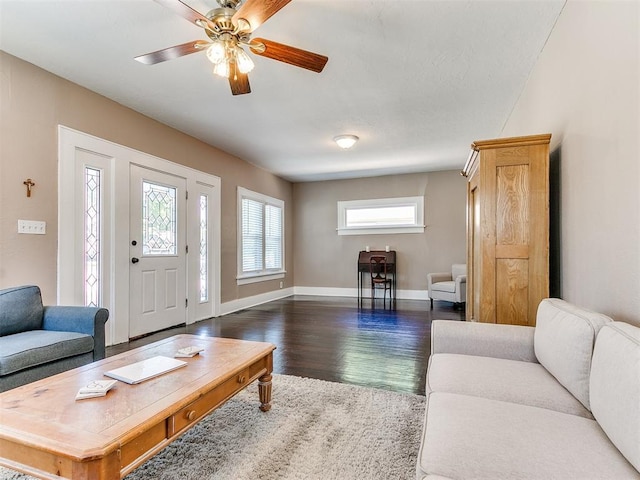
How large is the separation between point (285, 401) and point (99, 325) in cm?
145

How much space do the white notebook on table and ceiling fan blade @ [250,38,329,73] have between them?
187 centimetres

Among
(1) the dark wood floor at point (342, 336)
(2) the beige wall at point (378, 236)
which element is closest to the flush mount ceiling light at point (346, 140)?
(1) the dark wood floor at point (342, 336)

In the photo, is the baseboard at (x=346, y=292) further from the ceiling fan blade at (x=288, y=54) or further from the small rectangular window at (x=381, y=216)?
the ceiling fan blade at (x=288, y=54)

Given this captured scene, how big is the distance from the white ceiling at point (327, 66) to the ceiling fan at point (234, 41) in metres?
0.31

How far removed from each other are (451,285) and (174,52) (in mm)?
4983

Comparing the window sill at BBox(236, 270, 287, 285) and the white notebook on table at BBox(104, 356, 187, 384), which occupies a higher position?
the white notebook on table at BBox(104, 356, 187, 384)

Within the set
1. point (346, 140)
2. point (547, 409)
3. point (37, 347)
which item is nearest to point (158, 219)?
point (37, 347)

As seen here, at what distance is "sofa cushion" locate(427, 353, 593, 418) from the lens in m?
1.28

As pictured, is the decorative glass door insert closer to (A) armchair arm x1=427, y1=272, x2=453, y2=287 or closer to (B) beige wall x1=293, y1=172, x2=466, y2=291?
(B) beige wall x1=293, y1=172, x2=466, y2=291

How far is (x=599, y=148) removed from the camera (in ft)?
5.32

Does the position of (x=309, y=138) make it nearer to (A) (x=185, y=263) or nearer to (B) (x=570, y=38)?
(A) (x=185, y=263)

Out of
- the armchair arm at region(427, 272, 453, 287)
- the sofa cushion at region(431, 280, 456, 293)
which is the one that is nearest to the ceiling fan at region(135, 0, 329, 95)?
the sofa cushion at region(431, 280, 456, 293)

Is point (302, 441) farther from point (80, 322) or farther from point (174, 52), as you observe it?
point (174, 52)

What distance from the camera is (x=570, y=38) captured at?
2.01 m
